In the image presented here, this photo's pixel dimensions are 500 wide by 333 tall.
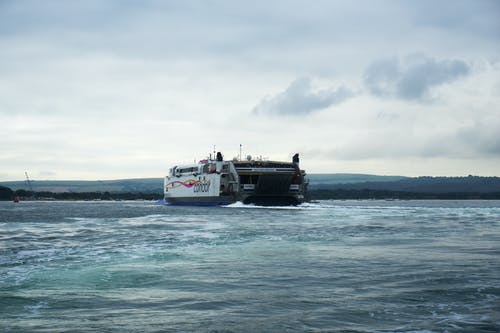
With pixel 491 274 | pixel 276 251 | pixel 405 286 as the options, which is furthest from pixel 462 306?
pixel 276 251

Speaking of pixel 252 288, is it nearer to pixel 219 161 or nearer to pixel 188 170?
pixel 219 161

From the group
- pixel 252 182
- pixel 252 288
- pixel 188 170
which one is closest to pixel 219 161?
pixel 252 182

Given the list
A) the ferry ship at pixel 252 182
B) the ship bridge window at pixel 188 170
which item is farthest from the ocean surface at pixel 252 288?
the ship bridge window at pixel 188 170

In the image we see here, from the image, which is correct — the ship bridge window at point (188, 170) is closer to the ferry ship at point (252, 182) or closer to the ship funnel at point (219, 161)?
the ferry ship at point (252, 182)

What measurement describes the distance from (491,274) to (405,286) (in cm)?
317

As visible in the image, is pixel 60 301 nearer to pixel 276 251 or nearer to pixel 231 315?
pixel 231 315

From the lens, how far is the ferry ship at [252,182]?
7869 centimetres

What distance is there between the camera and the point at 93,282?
46.8 feet

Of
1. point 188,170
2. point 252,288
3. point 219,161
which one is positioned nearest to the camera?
point 252,288

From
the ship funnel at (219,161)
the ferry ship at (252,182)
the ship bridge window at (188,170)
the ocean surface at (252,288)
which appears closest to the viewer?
the ocean surface at (252,288)

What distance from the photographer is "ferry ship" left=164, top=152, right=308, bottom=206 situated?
78688mm

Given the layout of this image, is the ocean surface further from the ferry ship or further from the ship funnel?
the ship funnel

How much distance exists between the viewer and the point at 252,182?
8319cm

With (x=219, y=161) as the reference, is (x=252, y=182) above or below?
below
